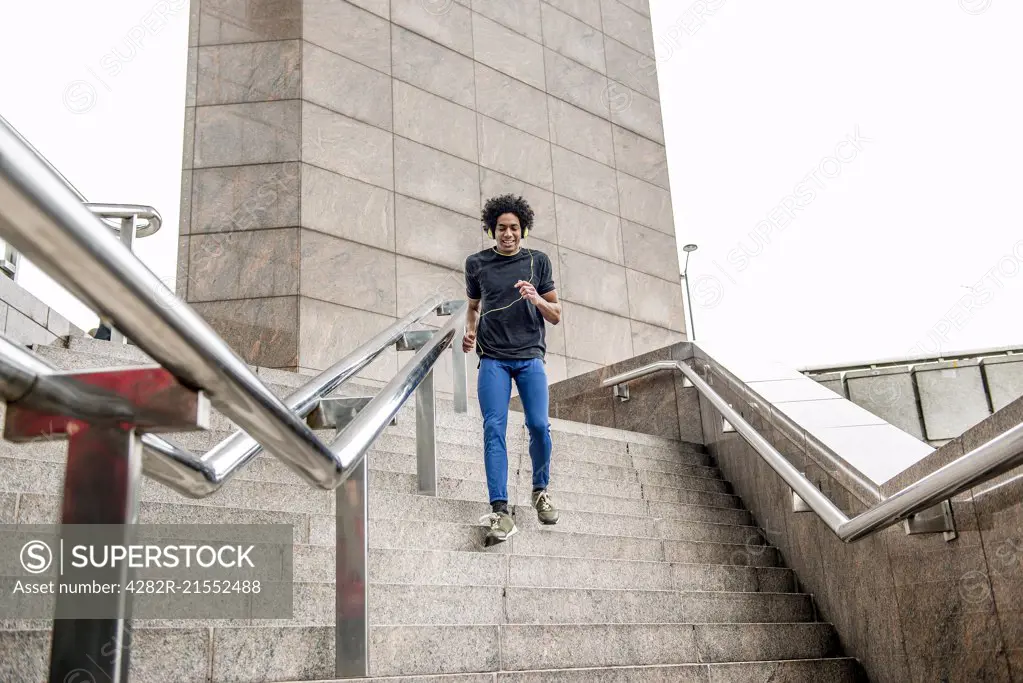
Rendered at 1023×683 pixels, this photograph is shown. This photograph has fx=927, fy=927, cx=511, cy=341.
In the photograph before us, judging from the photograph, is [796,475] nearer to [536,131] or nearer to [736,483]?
[736,483]

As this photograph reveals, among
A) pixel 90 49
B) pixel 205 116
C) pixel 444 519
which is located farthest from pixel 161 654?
pixel 90 49

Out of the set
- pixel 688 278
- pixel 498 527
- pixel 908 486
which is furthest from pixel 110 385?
pixel 688 278

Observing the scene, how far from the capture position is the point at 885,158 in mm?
14414

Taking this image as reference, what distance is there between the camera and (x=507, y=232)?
435 centimetres

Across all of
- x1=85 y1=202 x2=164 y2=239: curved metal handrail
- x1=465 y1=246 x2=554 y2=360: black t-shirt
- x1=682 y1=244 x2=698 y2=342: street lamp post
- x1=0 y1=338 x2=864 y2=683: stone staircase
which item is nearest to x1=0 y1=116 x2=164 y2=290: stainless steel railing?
x1=85 y1=202 x2=164 y2=239: curved metal handrail

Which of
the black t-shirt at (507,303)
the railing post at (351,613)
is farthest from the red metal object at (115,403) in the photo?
the black t-shirt at (507,303)

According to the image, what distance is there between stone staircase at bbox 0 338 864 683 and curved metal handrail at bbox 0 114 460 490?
1407 millimetres

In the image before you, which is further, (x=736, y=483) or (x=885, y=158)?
(x=885, y=158)

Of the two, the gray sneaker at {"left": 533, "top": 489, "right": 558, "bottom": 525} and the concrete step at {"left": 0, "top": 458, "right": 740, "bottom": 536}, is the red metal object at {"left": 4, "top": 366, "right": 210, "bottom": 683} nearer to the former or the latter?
the concrete step at {"left": 0, "top": 458, "right": 740, "bottom": 536}

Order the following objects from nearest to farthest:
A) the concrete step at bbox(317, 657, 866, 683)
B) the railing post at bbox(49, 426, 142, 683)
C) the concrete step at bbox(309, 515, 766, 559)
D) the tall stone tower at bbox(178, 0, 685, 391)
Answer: the railing post at bbox(49, 426, 142, 683)
the concrete step at bbox(317, 657, 866, 683)
the concrete step at bbox(309, 515, 766, 559)
the tall stone tower at bbox(178, 0, 685, 391)

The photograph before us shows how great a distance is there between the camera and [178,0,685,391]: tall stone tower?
8211 mm

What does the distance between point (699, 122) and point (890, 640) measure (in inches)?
484

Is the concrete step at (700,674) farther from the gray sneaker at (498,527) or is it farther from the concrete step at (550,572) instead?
the gray sneaker at (498,527)

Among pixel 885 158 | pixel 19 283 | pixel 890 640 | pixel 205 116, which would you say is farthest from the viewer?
pixel 885 158
